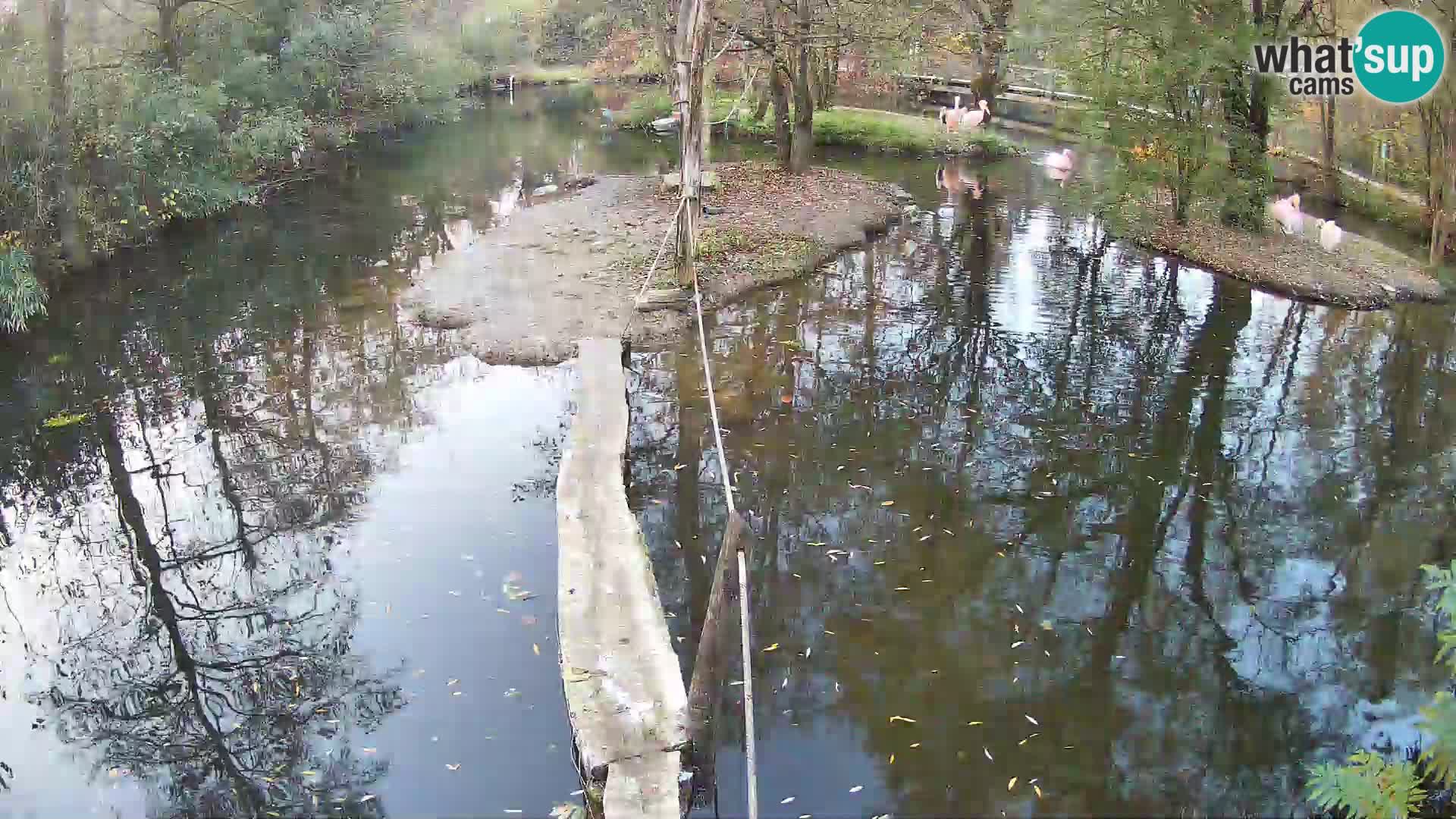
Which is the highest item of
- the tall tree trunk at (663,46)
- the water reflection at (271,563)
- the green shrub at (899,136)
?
the tall tree trunk at (663,46)

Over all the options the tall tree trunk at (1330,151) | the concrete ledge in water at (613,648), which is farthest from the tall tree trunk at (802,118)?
the concrete ledge in water at (613,648)

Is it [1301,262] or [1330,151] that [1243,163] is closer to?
[1301,262]

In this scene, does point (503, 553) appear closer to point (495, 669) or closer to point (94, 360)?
point (495, 669)

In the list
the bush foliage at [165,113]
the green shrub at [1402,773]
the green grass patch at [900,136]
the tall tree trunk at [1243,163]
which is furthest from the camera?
the green grass patch at [900,136]

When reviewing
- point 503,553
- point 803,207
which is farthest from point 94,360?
point 803,207

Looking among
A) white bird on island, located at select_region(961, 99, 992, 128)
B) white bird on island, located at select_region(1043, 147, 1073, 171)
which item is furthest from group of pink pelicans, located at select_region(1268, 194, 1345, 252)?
white bird on island, located at select_region(961, 99, 992, 128)

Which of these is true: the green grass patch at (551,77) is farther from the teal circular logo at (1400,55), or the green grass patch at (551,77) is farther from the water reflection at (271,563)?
the teal circular logo at (1400,55)
